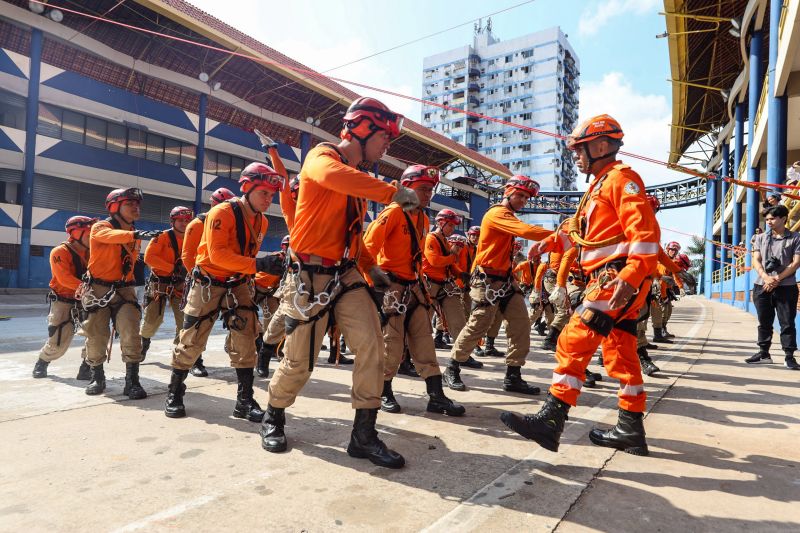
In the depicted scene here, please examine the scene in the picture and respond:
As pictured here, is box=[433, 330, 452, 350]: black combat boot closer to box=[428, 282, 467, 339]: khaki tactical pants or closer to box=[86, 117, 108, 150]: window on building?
A: box=[428, 282, 467, 339]: khaki tactical pants

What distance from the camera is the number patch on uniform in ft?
10.3

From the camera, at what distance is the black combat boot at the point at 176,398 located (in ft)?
12.9

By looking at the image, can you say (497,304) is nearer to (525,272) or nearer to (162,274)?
(162,274)

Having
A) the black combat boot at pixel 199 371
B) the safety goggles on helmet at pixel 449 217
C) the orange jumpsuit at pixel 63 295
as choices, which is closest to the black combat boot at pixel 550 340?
the safety goggles on helmet at pixel 449 217

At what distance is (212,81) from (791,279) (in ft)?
81.4

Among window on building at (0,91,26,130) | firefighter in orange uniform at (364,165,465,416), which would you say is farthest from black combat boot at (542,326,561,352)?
window on building at (0,91,26,130)

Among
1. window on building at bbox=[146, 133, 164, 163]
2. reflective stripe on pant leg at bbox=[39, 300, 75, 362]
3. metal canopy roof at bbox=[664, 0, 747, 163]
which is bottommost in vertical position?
reflective stripe on pant leg at bbox=[39, 300, 75, 362]

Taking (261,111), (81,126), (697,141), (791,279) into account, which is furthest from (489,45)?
(791,279)

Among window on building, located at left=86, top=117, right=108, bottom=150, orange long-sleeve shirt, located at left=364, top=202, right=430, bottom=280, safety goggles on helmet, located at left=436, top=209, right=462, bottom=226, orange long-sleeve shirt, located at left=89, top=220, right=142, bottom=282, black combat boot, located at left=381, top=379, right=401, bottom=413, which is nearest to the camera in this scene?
black combat boot, located at left=381, top=379, right=401, bottom=413

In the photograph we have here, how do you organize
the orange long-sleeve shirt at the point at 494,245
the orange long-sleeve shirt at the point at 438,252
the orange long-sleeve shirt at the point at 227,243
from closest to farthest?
the orange long-sleeve shirt at the point at 227,243 < the orange long-sleeve shirt at the point at 494,245 < the orange long-sleeve shirt at the point at 438,252

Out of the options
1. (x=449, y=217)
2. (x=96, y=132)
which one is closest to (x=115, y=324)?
(x=449, y=217)

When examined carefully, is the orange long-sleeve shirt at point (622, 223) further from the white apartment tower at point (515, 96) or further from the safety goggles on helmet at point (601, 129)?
the white apartment tower at point (515, 96)

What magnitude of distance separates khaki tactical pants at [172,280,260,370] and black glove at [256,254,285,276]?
2.78 feet

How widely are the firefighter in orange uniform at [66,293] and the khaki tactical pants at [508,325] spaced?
4.16 metres
